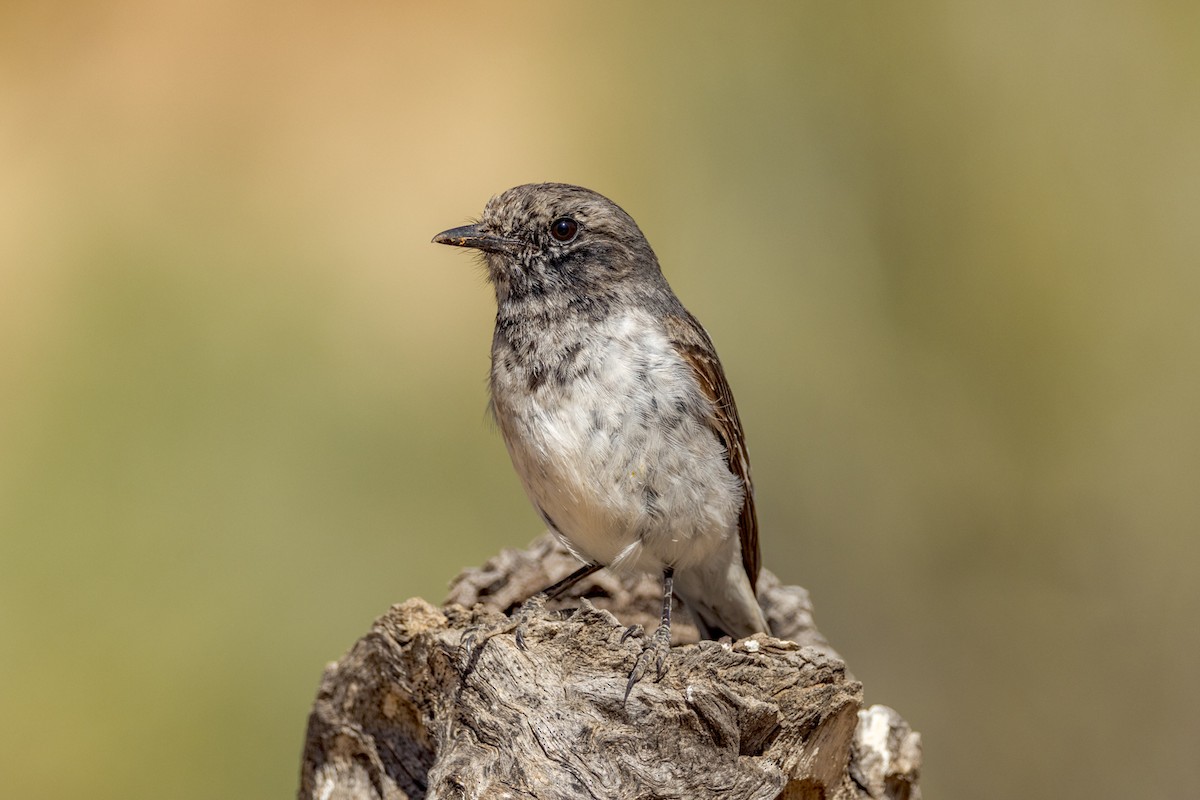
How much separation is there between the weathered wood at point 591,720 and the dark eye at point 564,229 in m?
1.41

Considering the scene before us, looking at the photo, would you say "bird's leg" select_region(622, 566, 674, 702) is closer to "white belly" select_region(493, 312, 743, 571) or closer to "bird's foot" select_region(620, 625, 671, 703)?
"bird's foot" select_region(620, 625, 671, 703)

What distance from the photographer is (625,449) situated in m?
3.86

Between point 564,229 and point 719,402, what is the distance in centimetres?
88

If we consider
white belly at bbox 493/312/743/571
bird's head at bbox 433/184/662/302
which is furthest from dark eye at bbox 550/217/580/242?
white belly at bbox 493/312/743/571

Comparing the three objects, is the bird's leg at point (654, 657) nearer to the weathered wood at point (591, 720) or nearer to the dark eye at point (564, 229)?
the weathered wood at point (591, 720)

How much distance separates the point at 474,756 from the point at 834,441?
12.3 feet

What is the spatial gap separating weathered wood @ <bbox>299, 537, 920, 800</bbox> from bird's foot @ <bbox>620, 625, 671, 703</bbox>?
3cm

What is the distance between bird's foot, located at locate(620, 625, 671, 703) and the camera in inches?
133

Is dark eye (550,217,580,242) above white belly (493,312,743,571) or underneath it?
above

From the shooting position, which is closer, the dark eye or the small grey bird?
the small grey bird

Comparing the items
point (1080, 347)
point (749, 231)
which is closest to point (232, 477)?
point (749, 231)

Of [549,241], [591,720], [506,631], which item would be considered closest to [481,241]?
[549,241]

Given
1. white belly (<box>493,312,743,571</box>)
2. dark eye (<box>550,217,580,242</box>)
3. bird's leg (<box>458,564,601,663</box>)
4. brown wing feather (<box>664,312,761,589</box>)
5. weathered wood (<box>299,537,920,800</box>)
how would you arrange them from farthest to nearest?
dark eye (<box>550,217,580,242</box>), brown wing feather (<box>664,312,761,589</box>), white belly (<box>493,312,743,571</box>), bird's leg (<box>458,564,601,663</box>), weathered wood (<box>299,537,920,800</box>)

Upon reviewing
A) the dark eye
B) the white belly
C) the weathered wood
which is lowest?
the weathered wood
